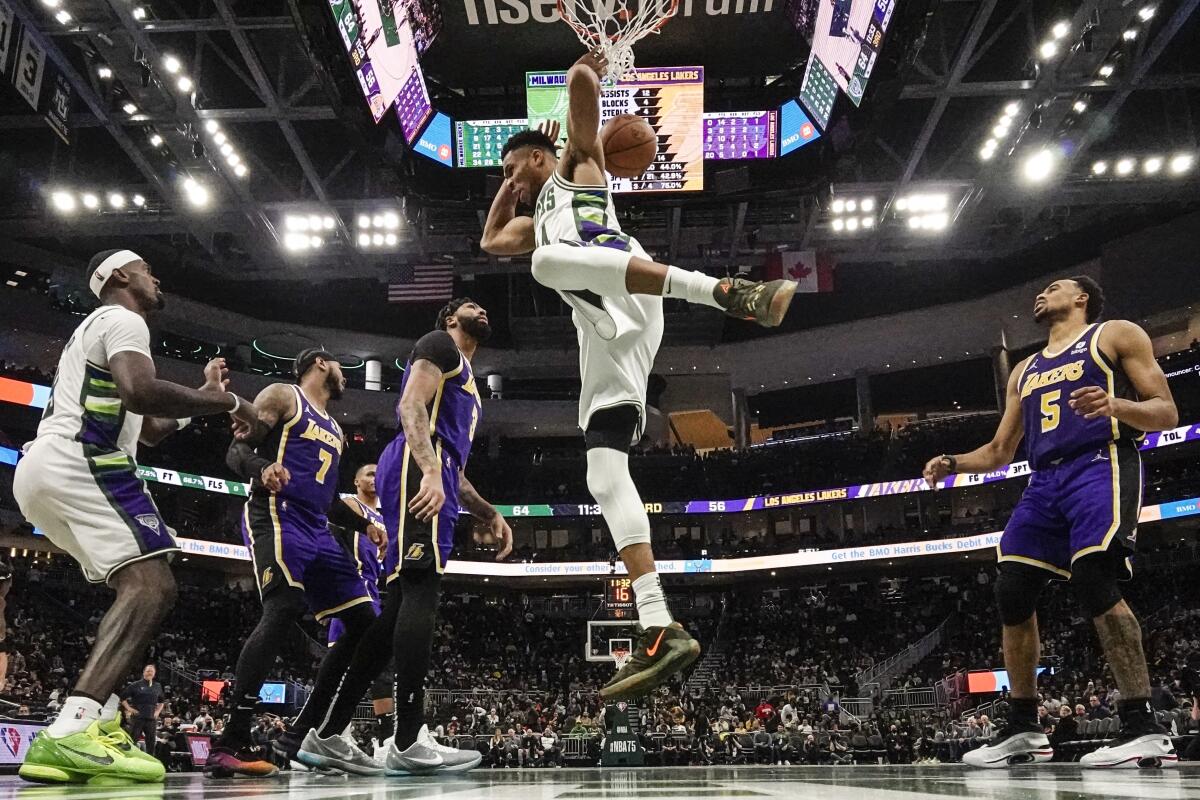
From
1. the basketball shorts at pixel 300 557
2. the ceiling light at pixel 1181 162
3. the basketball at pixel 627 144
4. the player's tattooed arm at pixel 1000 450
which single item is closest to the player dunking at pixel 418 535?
the basketball shorts at pixel 300 557

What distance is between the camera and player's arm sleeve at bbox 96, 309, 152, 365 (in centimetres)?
308

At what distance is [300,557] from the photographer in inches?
158

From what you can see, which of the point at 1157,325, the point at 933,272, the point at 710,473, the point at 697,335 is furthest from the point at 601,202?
the point at 710,473

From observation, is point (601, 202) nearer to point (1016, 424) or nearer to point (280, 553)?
point (280, 553)

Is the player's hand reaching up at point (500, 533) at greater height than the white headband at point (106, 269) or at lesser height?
lesser

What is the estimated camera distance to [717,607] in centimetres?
3017

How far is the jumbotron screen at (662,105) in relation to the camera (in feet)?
41.5

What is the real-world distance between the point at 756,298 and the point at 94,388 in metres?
2.31

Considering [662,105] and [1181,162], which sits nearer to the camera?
[662,105]

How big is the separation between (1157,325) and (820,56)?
1721cm

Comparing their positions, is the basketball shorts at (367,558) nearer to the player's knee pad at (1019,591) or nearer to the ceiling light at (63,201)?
the player's knee pad at (1019,591)

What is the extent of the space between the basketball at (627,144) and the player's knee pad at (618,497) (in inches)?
49.4

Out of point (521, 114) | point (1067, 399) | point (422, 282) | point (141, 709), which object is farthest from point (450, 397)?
point (422, 282)

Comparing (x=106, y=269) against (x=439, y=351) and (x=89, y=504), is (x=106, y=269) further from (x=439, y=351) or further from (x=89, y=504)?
(x=439, y=351)
